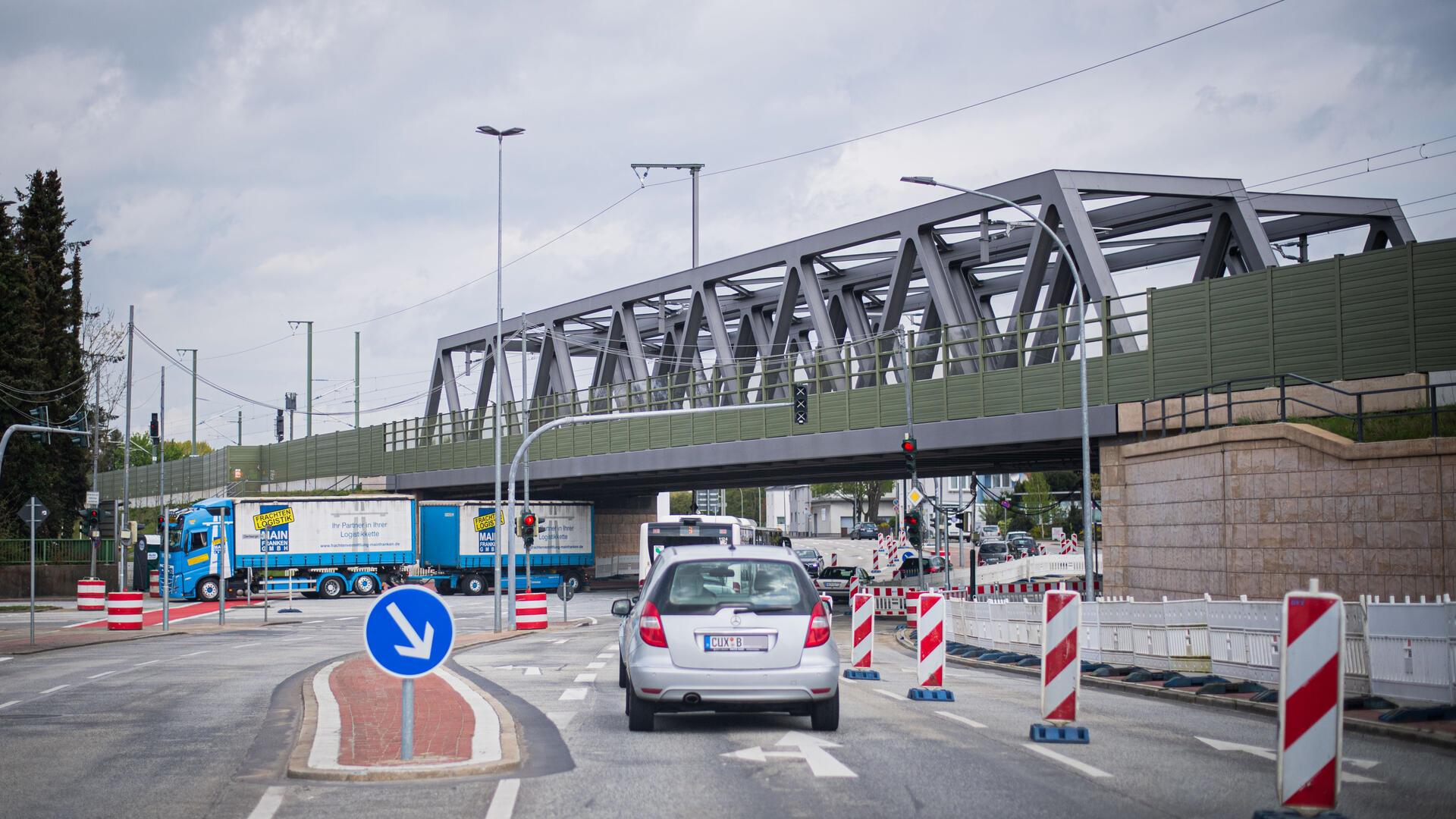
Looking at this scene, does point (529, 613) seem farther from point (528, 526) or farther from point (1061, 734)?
point (1061, 734)

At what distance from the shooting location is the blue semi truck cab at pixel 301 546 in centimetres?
5169

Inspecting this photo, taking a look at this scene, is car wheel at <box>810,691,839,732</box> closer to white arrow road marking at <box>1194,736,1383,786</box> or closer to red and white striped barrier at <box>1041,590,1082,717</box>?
red and white striped barrier at <box>1041,590,1082,717</box>

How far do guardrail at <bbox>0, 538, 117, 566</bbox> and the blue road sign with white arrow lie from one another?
5258 centimetres

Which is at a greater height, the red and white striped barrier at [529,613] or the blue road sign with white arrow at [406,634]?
the blue road sign with white arrow at [406,634]

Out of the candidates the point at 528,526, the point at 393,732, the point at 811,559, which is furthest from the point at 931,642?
the point at 811,559

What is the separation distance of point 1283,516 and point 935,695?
989 centimetres

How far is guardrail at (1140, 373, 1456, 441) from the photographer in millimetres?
21047

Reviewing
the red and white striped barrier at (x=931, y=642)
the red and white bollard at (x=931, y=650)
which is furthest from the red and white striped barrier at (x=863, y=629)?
the red and white striped barrier at (x=931, y=642)

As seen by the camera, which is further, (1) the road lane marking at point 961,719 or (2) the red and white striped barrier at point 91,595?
(2) the red and white striped barrier at point 91,595

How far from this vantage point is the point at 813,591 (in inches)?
433

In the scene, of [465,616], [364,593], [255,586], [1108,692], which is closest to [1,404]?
[255,586]

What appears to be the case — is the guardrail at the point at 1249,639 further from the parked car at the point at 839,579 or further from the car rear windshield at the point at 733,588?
the parked car at the point at 839,579

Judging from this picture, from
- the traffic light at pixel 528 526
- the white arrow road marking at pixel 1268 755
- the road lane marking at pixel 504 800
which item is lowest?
the white arrow road marking at pixel 1268 755

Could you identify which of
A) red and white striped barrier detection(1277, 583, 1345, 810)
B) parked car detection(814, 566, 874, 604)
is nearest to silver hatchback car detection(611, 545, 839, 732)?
red and white striped barrier detection(1277, 583, 1345, 810)
